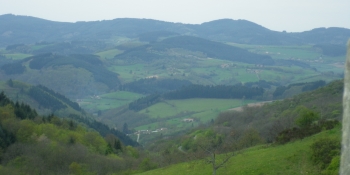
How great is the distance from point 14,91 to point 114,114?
36194 mm

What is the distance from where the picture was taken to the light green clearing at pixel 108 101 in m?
160

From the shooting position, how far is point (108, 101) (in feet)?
556

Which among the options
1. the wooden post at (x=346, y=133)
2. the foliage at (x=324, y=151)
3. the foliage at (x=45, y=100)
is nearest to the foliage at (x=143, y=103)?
the foliage at (x=45, y=100)

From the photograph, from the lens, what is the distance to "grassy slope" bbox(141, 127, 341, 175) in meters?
25.1

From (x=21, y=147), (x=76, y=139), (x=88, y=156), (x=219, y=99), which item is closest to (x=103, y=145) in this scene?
(x=76, y=139)

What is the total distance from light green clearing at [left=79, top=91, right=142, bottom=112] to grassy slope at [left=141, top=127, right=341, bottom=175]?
12694 centimetres

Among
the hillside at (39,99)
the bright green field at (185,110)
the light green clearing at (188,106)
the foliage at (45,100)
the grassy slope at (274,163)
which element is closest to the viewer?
the grassy slope at (274,163)

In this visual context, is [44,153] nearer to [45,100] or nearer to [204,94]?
[45,100]

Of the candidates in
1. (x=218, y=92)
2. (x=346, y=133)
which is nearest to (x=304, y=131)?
(x=346, y=133)

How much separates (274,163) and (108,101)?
147000 mm

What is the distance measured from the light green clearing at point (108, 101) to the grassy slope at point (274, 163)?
416ft

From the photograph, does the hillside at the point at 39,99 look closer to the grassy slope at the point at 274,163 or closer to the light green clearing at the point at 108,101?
the light green clearing at the point at 108,101

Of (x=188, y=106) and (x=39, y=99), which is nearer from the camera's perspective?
(x=39, y=99)

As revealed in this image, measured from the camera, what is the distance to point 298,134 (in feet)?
108
